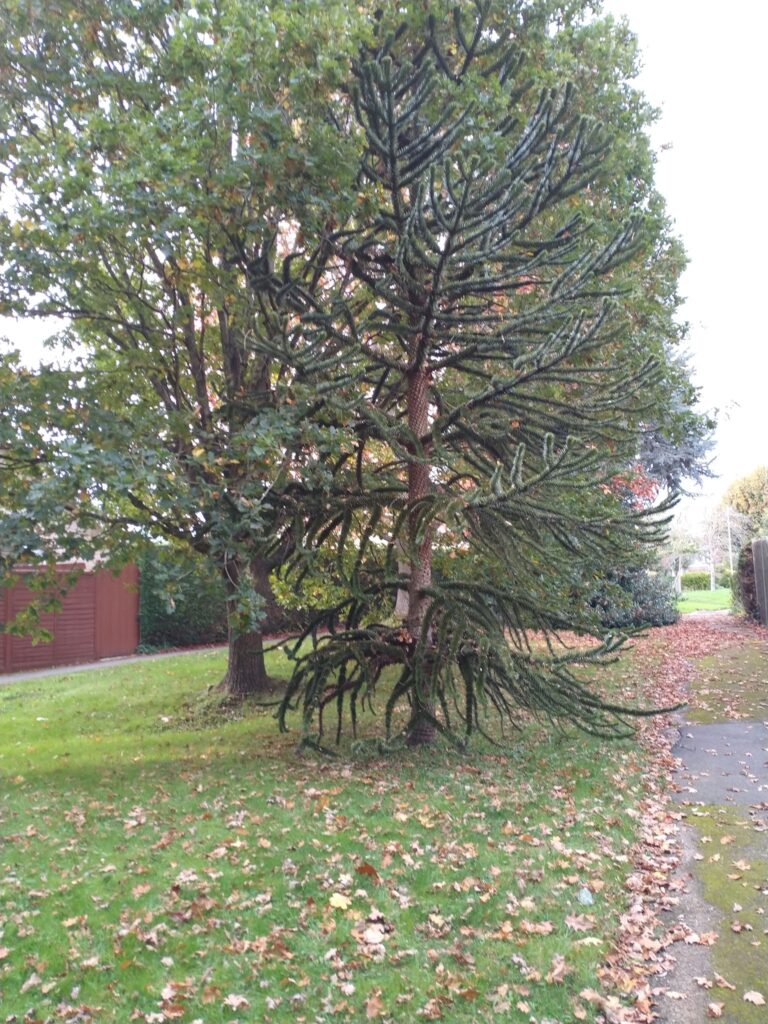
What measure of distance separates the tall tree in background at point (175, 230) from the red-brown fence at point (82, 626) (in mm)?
10006

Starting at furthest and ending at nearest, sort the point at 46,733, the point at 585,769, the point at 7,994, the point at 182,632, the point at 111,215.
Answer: the point at 182,632 → the point at 46,733 → the point at 585,769 → the point at 111,215 → the point at 7,994

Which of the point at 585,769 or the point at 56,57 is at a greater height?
the point at 56,57

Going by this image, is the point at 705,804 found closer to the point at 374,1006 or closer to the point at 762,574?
the point at 374,1006

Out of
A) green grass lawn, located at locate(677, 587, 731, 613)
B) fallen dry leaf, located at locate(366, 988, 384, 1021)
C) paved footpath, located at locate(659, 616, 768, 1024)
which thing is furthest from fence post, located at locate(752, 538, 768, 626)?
fallen dry leaf, located at locate(366, 988, 384, 1021)

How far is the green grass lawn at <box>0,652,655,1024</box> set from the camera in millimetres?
3918

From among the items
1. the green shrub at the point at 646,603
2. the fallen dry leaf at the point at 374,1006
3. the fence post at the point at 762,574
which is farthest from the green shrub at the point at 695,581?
the fallen dry leaf at the point at 374,1006

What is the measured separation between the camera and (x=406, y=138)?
8211 millimetres

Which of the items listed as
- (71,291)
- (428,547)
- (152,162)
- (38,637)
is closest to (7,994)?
(38,637)

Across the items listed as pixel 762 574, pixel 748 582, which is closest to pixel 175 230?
pixel 762 574

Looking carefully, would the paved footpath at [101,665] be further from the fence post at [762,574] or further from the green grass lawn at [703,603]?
the green grass lawn at [703,603]

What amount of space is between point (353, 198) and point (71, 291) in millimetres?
3260

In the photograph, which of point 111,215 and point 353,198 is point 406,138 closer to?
point 353,198

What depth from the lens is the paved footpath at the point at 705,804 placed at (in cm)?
400

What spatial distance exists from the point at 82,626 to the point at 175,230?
13949 mm
